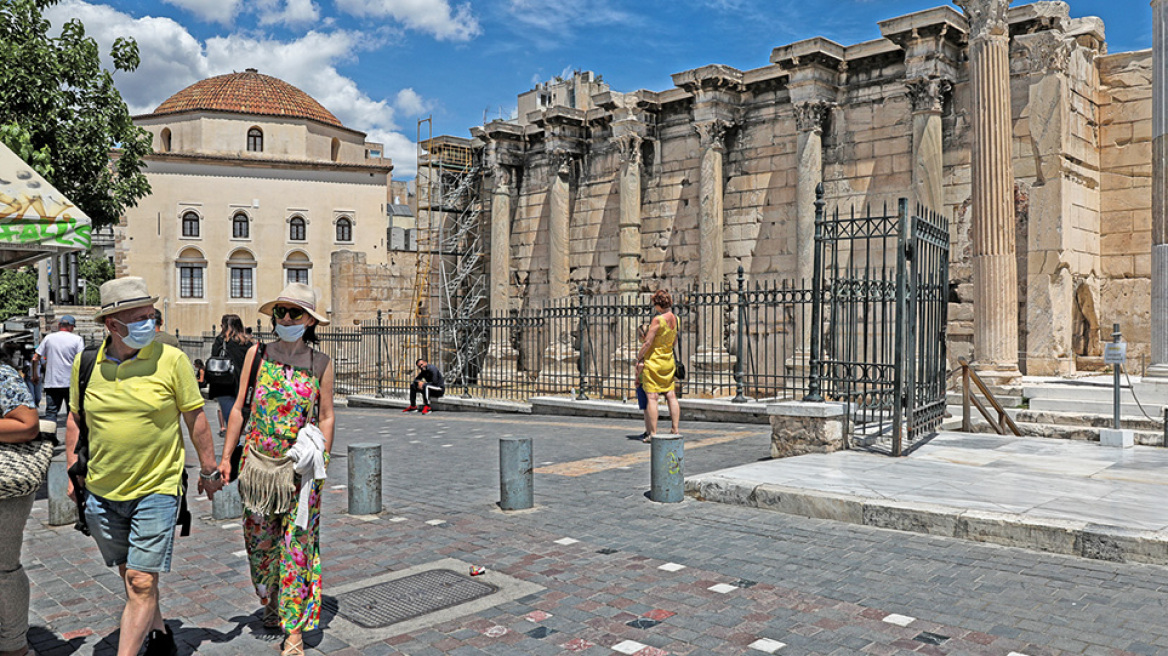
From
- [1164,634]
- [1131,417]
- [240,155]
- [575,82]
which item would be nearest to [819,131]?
[1131,417]

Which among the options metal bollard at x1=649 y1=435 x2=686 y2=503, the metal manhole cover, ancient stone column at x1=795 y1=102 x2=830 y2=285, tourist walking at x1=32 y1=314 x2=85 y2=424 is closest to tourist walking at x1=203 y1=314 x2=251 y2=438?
tourist walking at x1=32 y1=314 x2=85 y2=424

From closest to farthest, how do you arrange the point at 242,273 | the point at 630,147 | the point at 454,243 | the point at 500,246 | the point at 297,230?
the point at 630,147 < the point at 500,246 < the point at 454,243 < the point at 242,273 < the point at 297,230

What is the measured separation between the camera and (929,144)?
1617 cm

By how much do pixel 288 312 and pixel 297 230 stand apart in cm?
4155

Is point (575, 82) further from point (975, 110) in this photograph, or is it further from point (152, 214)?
point (975, 110)

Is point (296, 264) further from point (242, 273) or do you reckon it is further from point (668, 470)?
point (668, 470)

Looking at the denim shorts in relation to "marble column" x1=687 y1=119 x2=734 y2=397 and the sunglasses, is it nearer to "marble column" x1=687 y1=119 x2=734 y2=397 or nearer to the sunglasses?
the sunglasses

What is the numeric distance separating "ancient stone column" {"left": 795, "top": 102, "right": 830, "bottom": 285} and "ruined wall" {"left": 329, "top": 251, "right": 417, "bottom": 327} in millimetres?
14520

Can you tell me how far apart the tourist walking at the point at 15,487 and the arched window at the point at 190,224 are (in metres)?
41.3

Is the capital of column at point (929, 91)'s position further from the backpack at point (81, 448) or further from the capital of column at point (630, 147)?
the backpack at point (81, 448)

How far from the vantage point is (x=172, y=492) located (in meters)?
3.93

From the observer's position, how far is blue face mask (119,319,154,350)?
12.8 feet

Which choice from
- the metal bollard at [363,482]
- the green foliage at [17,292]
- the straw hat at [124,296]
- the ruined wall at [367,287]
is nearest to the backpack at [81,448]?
the straw hat at [124,296]

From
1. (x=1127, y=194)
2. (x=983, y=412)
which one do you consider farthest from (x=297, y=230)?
(x=983, y=412)
